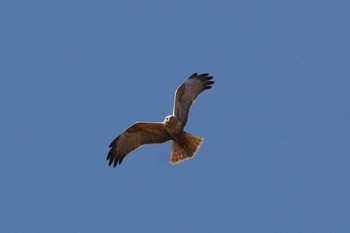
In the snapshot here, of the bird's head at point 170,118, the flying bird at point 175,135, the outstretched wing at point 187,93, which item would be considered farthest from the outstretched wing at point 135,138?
Result: the outstretched wing at point 187,93

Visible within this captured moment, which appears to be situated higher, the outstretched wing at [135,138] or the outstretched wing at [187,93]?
the outstretched wing at [187,93]

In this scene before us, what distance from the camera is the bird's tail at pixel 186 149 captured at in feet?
49.3

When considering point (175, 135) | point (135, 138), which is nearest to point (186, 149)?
point (175, 135)

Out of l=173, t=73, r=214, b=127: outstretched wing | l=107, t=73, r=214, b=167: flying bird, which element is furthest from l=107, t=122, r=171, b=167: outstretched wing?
l=173, t=73, r=214, b=127: outstretched wing

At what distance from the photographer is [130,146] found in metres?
15.1

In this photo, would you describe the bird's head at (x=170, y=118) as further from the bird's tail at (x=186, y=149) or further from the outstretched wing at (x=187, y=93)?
the bird's tail at (x=186, y=149)

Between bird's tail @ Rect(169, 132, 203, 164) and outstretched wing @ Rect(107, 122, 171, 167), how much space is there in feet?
1.42

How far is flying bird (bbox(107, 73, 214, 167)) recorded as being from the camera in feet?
48.0

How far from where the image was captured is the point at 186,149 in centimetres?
1511

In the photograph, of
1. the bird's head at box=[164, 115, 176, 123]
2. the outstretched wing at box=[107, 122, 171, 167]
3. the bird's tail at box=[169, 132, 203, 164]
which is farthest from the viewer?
the bird's tail at box=[169, 132, 203, 164]

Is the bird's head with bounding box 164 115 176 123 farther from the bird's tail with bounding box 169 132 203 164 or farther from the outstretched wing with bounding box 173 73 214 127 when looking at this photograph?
the bird's tail with bounding box 169 132 203 164

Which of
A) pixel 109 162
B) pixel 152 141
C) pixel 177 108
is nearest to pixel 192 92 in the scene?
pixel 177 108

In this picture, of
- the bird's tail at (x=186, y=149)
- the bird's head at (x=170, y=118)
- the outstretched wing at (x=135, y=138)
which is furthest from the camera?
the bird's tail at (x=186, y=149)

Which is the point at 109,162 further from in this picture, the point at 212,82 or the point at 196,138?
the point at 212,82
